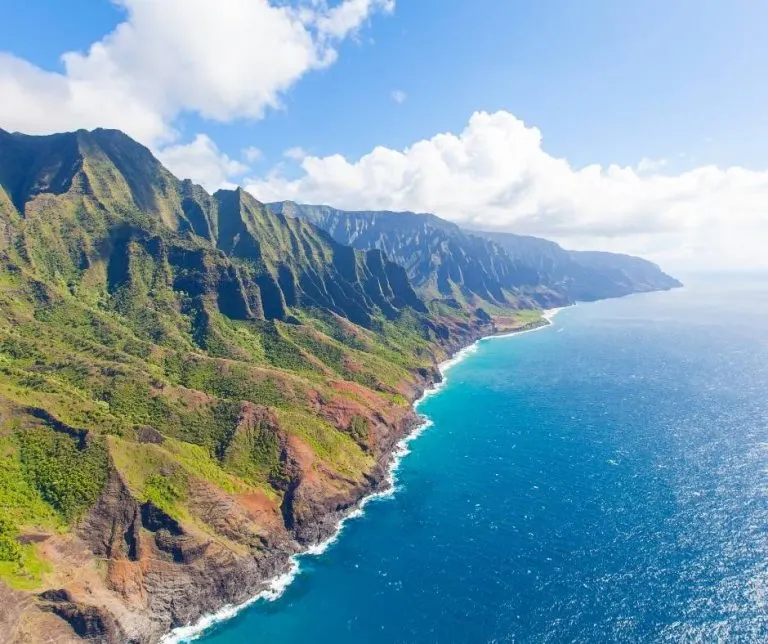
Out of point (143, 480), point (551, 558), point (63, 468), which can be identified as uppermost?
point (63, 468)

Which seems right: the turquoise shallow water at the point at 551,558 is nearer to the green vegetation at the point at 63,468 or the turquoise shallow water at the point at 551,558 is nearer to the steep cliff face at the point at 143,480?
the steep cliff face at the point at 143,480

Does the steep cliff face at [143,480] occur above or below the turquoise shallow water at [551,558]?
above

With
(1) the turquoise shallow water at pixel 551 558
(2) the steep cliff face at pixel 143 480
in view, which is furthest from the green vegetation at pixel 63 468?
(1) the turquoise shallow water at pixel 551 558

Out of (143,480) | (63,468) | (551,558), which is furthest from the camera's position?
(143,480)

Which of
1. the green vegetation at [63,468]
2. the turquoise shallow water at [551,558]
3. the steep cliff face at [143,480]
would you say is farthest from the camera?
the green vegetation at [63,468]

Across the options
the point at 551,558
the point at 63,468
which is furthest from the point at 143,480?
the point at 551,558

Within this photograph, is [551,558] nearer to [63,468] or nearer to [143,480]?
[143,480]

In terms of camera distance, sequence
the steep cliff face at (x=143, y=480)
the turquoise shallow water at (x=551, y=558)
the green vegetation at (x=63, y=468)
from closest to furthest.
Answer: the turquoise shallow water at (x=551, y=558) → the steep cliff face at (x=143, y=480) → the green vegetation at (x=63, y=468)

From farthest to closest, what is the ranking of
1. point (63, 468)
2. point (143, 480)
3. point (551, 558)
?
point (143, 480)
point (63, 468)
point (551, 558)

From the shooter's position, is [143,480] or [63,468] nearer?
[63,468]

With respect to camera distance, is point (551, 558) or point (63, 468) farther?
point (63, 468)

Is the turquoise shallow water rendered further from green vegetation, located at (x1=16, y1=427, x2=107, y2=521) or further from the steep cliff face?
green vegetation, located at (x1=16, y1=427, x2=107, y2=521)

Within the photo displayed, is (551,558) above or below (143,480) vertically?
below
